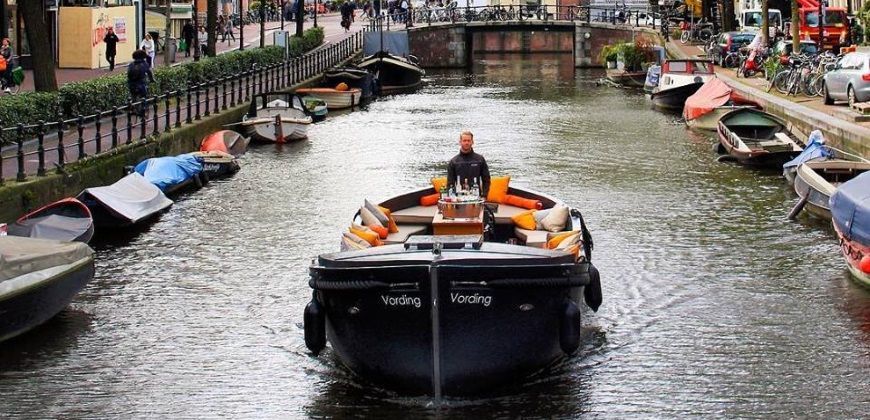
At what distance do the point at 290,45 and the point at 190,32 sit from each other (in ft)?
13.6

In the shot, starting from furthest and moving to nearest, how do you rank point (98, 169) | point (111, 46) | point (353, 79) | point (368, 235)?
point (353, 79) → point (111, 46) → point (98, 169) → point (368, 235)

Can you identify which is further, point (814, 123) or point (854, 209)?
point (814, 123)

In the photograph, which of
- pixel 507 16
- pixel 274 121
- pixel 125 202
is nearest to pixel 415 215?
pixel 125 202

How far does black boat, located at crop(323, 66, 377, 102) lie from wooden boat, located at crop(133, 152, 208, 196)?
1024 inches

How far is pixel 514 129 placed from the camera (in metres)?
46.2

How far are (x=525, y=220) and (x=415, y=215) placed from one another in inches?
57.9

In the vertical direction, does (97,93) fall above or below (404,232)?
above

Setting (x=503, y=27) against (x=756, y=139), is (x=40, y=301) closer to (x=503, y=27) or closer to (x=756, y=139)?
(x=756, y=139)

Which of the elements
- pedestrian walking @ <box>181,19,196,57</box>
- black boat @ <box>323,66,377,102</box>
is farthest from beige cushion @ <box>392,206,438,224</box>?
pedestrian walking @ <box>181,19,196,57</box>

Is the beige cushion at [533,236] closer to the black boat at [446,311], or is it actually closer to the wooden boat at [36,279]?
the black boat at [446,311]

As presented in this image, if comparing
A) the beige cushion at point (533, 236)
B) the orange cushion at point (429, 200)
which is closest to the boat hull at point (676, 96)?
the orange cushion at point (429, 200)

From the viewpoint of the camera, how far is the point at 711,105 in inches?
1770

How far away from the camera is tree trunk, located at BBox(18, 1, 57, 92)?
110ft

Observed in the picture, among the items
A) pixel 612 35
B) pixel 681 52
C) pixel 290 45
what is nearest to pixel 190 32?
pixel 290 45
